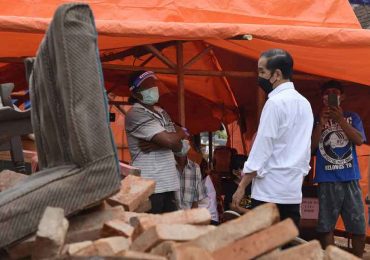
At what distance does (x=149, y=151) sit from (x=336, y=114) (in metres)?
1.78

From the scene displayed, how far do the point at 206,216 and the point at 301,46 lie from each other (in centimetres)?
333

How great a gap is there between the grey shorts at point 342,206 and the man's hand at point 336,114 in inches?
24.5

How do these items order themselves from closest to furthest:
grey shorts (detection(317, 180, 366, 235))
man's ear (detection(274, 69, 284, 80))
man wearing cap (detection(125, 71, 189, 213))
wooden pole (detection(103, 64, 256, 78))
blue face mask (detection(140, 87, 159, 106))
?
man's ear (detection(274, 69, 284, 80)), man wearing cap (detection(125, 71, 189, 213)), blue face mask (detection(140, 87, 159, 106)), grey shorts (detection(317, 180, 366, 235)), wooden pole (detection(103, 64, 256, 78))

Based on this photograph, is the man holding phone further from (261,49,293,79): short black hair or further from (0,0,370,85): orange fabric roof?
(261,49,293,79): short black hair

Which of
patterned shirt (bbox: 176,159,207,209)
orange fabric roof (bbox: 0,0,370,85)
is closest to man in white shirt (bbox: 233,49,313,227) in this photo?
orange fabric roof (bbox: 0,0,370,85)

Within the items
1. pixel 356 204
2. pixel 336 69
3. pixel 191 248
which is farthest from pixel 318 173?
pixel 191 248

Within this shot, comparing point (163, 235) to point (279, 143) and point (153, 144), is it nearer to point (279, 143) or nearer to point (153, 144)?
point (279, 143)

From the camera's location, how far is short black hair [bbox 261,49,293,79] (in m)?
4.30

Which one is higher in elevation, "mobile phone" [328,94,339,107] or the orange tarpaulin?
the orange tarpaulin

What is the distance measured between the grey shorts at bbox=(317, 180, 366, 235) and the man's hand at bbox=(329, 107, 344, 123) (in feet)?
2.04

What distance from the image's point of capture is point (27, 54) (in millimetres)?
5938

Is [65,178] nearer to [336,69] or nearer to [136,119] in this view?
[136,119]

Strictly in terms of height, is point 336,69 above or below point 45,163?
above

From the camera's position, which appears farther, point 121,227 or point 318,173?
point 318,173
